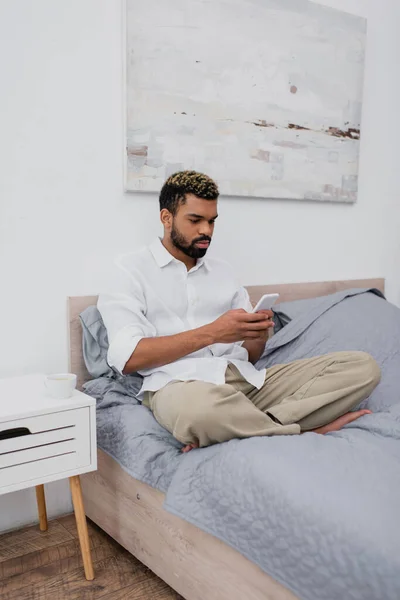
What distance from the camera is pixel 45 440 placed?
4.58 ft

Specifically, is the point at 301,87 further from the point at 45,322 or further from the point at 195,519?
the point at 195,519

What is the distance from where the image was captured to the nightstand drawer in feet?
4.41

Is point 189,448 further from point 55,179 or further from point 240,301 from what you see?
point 55,179

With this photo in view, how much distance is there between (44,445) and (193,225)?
76 centimetres

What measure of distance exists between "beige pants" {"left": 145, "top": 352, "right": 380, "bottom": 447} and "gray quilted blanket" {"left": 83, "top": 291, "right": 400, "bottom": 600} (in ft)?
0.17

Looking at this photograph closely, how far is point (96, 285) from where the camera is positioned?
188 centimetres

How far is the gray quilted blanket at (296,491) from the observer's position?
38.9 inches

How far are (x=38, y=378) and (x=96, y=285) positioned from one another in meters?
0.38

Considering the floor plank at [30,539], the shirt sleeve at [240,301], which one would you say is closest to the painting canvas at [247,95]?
the shirt sleeve at [240,301]

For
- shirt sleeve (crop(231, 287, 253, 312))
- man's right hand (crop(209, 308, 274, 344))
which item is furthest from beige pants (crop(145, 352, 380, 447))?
shirt sleeve (crop(231, 287, 253, 312))

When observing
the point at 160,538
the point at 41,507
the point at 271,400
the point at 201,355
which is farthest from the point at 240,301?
the point at 41,507

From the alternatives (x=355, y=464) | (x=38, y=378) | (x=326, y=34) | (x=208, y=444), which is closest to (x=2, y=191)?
(x=38, y=378)

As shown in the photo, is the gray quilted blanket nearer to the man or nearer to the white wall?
the man

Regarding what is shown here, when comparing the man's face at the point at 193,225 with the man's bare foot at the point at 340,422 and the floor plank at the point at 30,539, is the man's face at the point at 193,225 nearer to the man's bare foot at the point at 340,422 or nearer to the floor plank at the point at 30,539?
the man's bare foot at the point at 340,422
